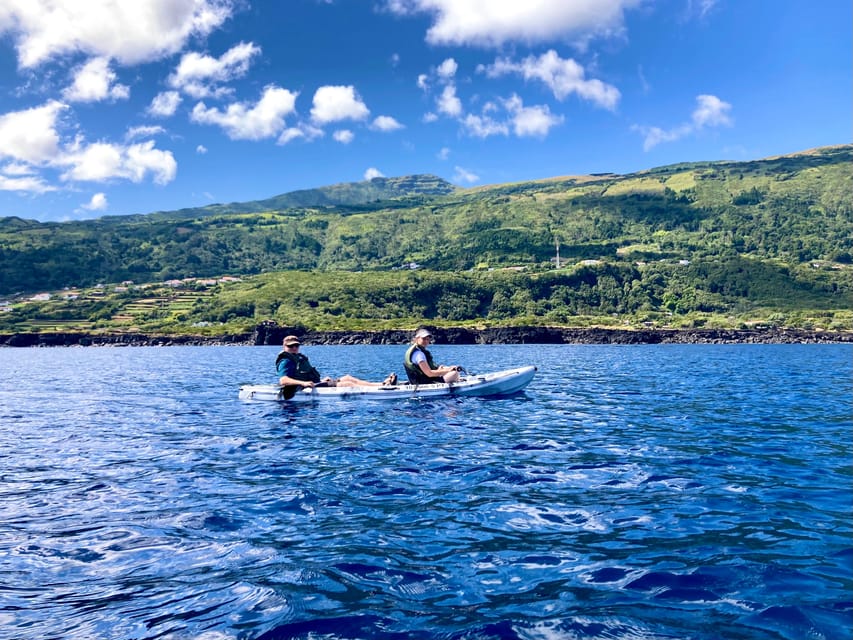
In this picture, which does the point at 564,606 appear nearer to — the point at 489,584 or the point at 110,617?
the point at 489,584

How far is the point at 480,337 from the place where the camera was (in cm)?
12769

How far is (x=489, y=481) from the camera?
12172mm

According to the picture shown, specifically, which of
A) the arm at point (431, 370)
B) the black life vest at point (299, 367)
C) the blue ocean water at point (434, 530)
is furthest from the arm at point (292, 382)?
the blue ocean water at point (434, 530)

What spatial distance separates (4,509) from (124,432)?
928cm

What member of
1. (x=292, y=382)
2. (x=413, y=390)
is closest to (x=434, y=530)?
(x=413, y=390)

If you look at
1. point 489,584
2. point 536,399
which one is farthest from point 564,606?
point 536,399

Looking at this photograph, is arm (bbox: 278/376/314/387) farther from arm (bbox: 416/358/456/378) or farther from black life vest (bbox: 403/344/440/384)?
arm (bbox: 416/358/456/378)

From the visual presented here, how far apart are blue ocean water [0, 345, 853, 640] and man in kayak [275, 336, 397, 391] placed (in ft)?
18.1

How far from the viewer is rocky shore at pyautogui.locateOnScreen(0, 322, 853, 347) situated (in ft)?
404

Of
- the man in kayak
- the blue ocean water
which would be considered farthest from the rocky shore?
the blue ocean water

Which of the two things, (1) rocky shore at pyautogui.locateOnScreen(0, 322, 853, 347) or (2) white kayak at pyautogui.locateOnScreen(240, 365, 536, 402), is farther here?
(1) rocky shore at pyautogui.locateOnScreen(0, 322, 853, 347)

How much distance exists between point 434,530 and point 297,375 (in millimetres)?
17834

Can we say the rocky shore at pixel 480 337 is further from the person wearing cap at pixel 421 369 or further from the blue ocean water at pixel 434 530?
the blue ocean water at pixel 434 530

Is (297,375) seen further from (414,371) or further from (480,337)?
(480,337)
